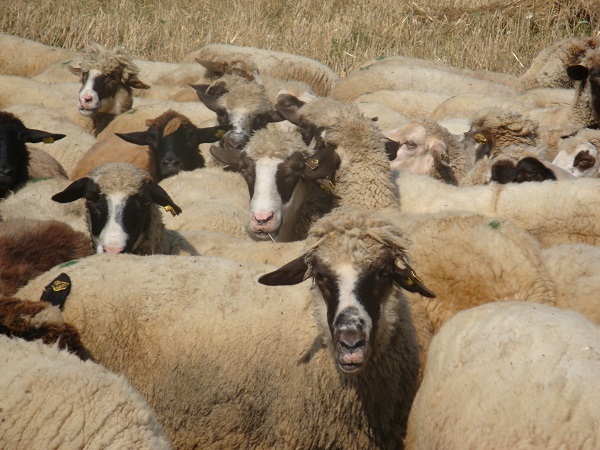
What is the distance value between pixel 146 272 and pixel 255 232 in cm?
134

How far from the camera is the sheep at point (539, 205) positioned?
5184 mm

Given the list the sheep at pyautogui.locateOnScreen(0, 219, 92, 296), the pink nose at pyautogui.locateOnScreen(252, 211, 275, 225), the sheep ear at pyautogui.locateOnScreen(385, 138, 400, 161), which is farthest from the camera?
the sheep ear at pyautogui.locateOnScreen(385, 138, 400, 161)

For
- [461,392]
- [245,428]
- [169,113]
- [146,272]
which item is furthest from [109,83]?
[461,392]

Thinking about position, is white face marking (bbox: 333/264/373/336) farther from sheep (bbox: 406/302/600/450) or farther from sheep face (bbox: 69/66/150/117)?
sheep face (bbox: 69/66/150/117)

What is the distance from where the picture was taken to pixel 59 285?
156 inches

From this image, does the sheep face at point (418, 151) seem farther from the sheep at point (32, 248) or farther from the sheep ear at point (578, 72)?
the sheep at point (32, 248)

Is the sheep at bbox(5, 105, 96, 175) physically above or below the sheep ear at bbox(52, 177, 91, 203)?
below

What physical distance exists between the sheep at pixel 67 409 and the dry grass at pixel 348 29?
9732 mm

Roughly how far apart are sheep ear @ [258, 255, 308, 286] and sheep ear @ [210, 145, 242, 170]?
2598 mm

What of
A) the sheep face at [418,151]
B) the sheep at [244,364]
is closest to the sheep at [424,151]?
the sheep face at [418,151]

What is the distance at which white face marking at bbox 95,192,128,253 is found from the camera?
4824mm

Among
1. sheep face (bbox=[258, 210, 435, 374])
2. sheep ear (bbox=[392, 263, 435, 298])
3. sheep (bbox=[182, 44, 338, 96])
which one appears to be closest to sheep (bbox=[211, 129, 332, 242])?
sheep face (bbox=[258, 210, 435, 374])

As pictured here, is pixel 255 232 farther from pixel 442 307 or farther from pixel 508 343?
pixel 508 343

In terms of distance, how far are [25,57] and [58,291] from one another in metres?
8.37
